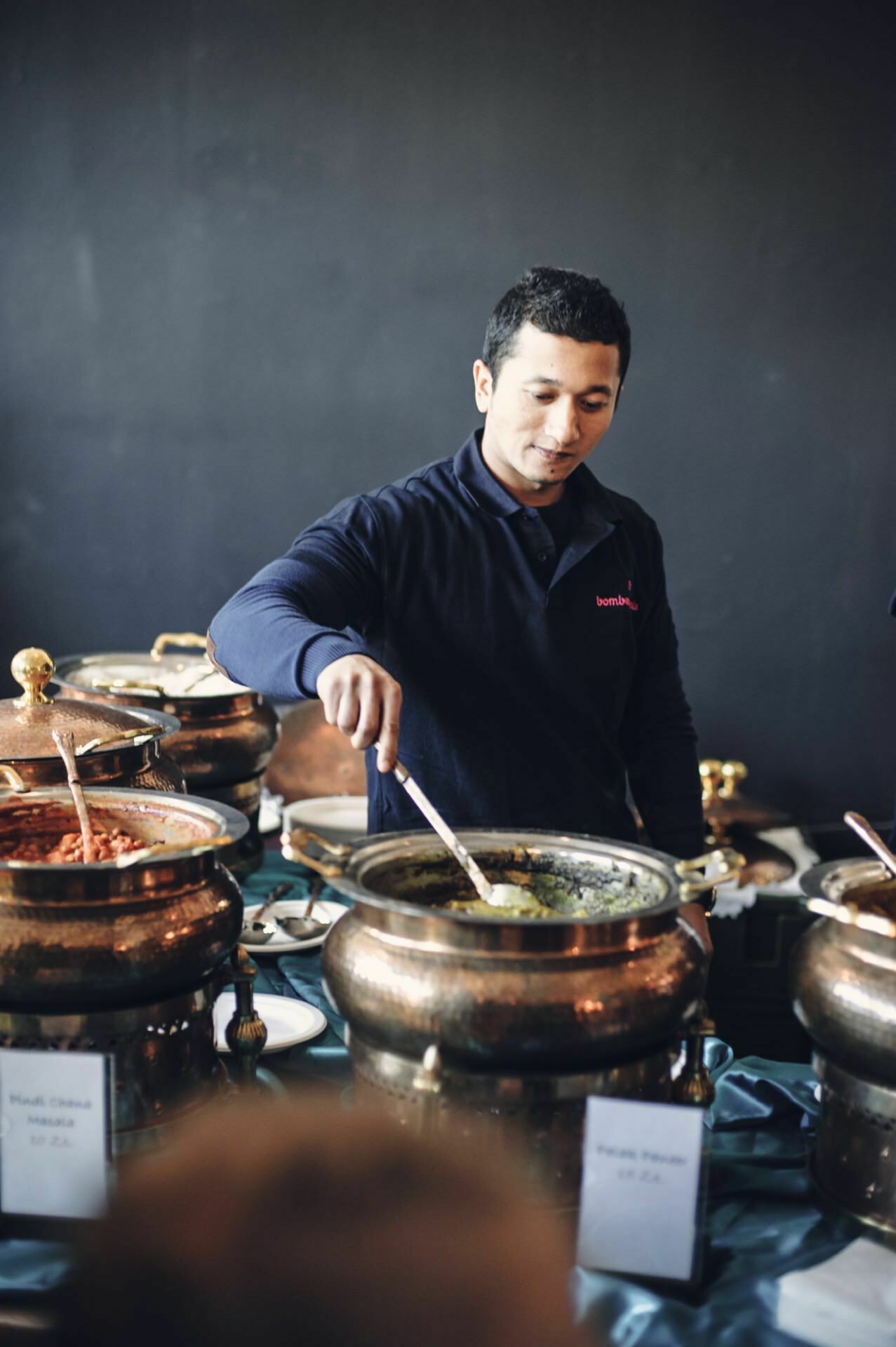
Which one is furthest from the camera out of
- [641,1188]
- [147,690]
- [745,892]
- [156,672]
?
[745,892]

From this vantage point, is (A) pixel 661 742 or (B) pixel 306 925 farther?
(A) pixel 661 742

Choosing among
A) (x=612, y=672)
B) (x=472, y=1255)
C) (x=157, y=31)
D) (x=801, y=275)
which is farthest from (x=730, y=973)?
(x=157, y=31)

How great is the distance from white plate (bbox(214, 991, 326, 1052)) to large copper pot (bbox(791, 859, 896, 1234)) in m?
0.69

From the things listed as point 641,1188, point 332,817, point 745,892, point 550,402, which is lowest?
point 745,892

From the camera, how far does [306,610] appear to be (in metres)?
1.87

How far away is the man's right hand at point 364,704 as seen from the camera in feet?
4.70

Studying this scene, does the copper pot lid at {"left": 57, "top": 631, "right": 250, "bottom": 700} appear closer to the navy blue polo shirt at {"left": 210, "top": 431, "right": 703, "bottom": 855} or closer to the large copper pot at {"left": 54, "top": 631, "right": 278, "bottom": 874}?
the large copper pot at {"left": 54, "top": 631, "right": 278, "bottom": 874}

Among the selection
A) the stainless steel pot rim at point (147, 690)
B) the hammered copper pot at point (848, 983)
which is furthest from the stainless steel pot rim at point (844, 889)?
the stainless steel pot rim at point (147, 690)

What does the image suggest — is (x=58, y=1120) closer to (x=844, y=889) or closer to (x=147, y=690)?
(x=844, y=889)

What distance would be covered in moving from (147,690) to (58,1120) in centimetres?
134

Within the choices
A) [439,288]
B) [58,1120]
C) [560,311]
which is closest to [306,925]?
[58,1120]

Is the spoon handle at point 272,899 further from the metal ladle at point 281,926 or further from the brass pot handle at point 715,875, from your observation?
the brass pot handle at point 715,875

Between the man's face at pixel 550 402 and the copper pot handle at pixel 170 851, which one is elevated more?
the man's face at pixel 550 402

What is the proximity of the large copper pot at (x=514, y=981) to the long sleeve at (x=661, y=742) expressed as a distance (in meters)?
1.07
